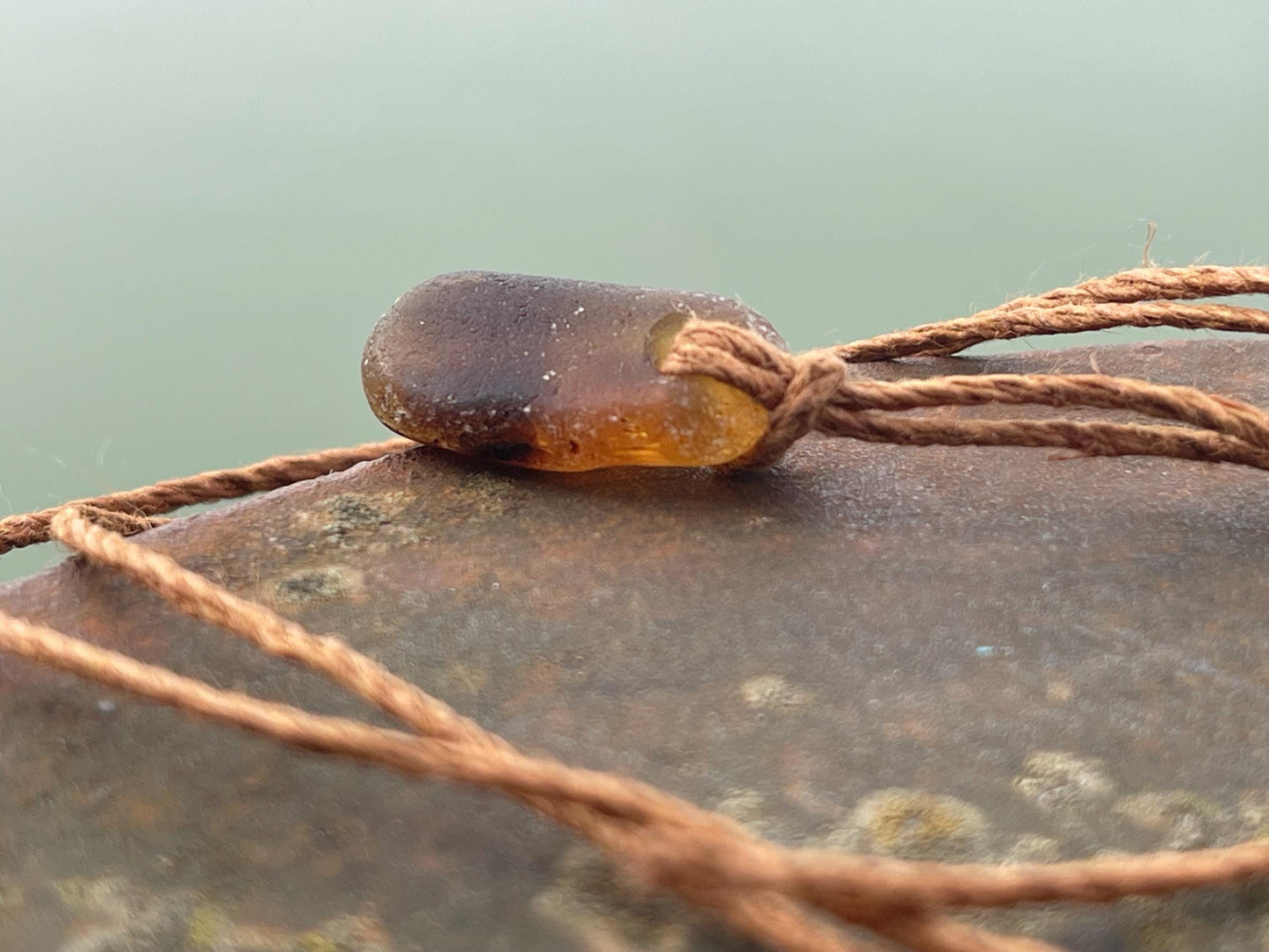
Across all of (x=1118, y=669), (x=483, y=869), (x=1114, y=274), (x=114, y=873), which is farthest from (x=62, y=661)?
(x=1114, y=274)

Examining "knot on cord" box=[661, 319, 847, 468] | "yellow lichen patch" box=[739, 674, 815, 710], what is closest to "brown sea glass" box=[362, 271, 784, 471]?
"knot on cord" box=[661, 319, 847, 468]

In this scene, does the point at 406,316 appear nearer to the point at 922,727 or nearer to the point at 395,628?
the point at 395,628

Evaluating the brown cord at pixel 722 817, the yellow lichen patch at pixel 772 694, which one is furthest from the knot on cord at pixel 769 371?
the yellow lichen patch at pixel 772 694

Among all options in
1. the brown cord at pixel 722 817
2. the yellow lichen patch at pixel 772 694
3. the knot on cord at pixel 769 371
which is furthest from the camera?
the knot on cord at pixel 769 371

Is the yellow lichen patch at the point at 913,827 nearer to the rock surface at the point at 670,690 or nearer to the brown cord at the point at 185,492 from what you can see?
the rock surface at the point at 670,690

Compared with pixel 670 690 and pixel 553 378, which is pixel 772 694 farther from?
pixel 553 378

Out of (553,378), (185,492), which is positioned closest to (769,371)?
(553,378)
